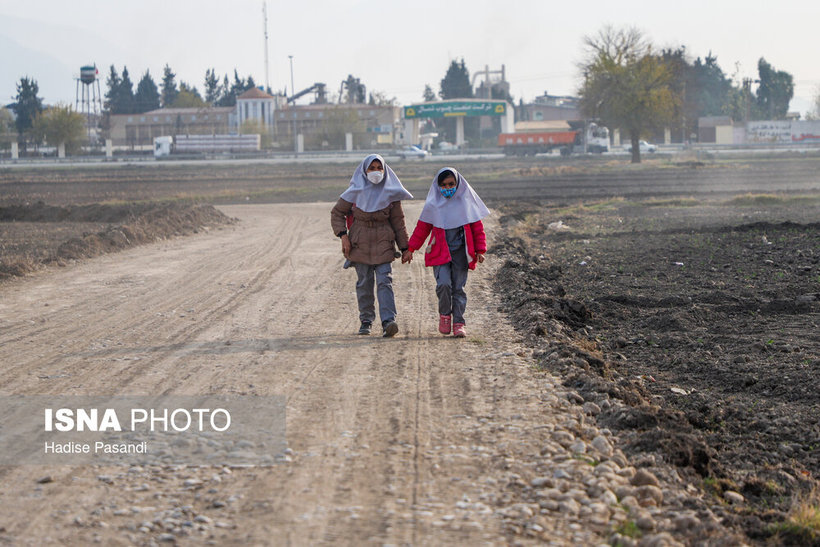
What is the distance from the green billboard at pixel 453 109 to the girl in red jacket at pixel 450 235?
97.7 meters

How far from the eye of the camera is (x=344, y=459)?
5348 mm

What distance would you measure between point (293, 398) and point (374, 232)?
3090mm

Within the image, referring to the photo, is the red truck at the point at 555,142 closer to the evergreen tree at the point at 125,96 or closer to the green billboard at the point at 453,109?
the green billboard at the point at 453,109

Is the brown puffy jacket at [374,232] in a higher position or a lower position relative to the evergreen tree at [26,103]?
lower

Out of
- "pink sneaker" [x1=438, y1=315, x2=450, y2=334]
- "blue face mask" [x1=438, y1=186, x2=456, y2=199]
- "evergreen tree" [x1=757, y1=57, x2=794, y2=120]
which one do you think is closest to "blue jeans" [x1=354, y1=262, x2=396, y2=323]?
"pink sneaker" [x1=438, y1=315, x2=450, y2=334]

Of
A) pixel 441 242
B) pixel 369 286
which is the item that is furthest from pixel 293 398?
pixel 441 242

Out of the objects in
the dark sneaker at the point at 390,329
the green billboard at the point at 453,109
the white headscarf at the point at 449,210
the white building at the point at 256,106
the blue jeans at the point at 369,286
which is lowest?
the dark sneaker at the point at 390,329

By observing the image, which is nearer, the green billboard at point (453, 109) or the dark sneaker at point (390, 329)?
the dark sneaker at point (390, 329)

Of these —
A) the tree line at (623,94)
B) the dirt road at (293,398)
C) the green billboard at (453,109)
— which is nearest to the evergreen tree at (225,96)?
the tree line at (623,94)

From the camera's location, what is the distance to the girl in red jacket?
30.1 ft

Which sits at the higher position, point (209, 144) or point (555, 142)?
point (209, 144)

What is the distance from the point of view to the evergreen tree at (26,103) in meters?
122

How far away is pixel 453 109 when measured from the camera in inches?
4178

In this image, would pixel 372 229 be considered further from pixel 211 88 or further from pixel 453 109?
pixel 211 88
